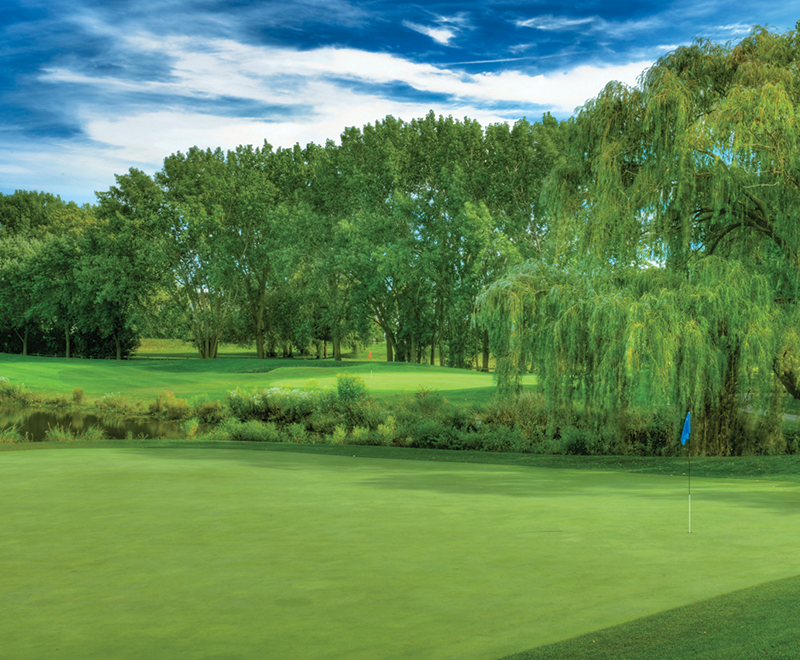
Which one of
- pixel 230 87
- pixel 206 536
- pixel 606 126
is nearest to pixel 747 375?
pixel 606 126

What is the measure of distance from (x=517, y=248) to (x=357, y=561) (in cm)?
3858

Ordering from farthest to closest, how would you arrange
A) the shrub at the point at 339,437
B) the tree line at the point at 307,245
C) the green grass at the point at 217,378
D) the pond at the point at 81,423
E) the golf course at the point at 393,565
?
1. the tree line at the point at 307,245
2. the green grass at the point at 217,378
3. the pond at the point at 81,423
4. the shrub at the point at 339,437
5. the golf course at the point at 393,565

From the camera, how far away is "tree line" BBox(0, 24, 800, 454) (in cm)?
1499

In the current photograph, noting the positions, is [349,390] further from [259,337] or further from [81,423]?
[259,337]

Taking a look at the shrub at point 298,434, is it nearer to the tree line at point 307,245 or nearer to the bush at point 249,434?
the bush at point 249,434

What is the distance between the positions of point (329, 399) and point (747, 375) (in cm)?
1343

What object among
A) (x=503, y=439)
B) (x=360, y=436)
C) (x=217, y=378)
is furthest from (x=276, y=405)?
(x=217, y=378)

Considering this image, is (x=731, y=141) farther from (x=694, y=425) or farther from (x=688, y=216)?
(x=694, y=425)

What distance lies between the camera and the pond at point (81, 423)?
26000mm

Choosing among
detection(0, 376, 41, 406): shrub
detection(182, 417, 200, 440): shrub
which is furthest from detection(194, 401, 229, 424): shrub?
detection(0, 376, 41, 406): shrub

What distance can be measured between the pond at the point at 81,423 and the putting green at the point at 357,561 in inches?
675

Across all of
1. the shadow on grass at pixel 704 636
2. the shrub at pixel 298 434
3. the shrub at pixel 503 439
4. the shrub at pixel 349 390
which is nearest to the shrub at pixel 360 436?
the shrub at pixel 298 434

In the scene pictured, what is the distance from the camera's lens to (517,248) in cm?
4288

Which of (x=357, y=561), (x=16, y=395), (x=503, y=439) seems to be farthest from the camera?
(x=16, y=395)
